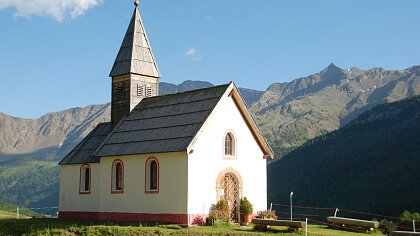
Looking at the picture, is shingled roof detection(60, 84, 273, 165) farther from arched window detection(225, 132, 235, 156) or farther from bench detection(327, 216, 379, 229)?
bench detection(327, 216, 379, 229)

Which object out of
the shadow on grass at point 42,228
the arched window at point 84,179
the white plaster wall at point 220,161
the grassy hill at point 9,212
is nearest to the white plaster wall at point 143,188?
the white plaster wall at point 220,161

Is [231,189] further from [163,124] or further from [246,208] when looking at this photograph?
[163,124]

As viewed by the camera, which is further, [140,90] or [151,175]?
[140,90]

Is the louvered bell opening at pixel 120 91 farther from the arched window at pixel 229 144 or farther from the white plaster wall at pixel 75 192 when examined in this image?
the arched window at pixel 229 144

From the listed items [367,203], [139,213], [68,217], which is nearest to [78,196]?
A: [68,217]

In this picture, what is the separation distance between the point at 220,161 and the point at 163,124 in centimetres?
470

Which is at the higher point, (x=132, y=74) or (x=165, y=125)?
(x=132, y=74)

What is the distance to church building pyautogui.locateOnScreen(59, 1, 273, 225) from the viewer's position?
3328cm

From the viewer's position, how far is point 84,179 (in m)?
42.1

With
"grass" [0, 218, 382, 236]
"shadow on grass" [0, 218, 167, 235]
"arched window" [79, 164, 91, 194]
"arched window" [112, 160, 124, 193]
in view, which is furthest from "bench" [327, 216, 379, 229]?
"arched window" [79, 164, 91, 194]

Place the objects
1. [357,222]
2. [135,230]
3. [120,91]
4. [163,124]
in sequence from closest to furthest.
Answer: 1. [135,230]
2. [357,222]
3. [163,124]
4. [120,91]

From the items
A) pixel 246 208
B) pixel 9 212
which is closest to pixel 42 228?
pixel 246 208

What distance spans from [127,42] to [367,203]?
131359 millimetres

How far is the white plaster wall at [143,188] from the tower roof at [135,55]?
27.3 feet
